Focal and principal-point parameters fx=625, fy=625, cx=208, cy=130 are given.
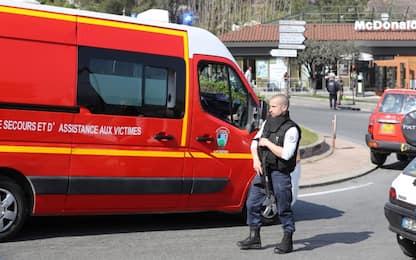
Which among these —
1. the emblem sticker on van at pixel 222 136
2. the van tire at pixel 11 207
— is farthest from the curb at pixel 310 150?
the van tire at pixel 11 207

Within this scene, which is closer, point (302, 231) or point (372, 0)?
point (302, 231)

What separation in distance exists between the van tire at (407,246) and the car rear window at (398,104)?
789 centimetres

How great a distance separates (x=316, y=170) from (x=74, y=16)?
304 inches

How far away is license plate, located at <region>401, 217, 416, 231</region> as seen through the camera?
5.97 m

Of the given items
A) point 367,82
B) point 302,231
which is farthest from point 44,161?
point 367,82

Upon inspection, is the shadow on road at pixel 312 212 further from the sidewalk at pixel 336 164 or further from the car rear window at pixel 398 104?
the car rear window at pixel 398 104

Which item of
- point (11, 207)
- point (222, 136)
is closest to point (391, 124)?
point (222, 136)

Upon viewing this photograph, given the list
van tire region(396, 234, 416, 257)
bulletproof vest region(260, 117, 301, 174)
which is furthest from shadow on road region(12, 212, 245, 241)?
van tire region(396, 234, 416, 257)

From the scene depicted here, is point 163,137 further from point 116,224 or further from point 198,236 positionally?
point 116,224

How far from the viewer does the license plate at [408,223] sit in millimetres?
5973

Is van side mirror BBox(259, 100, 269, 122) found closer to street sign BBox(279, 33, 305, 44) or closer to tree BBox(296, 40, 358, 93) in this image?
street sign BBox(279, 33, 305, 44)

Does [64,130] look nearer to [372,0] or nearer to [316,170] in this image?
[316,170]

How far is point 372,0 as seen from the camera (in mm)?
90812

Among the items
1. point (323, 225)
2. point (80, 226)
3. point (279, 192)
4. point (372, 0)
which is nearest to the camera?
point (279, 192)
